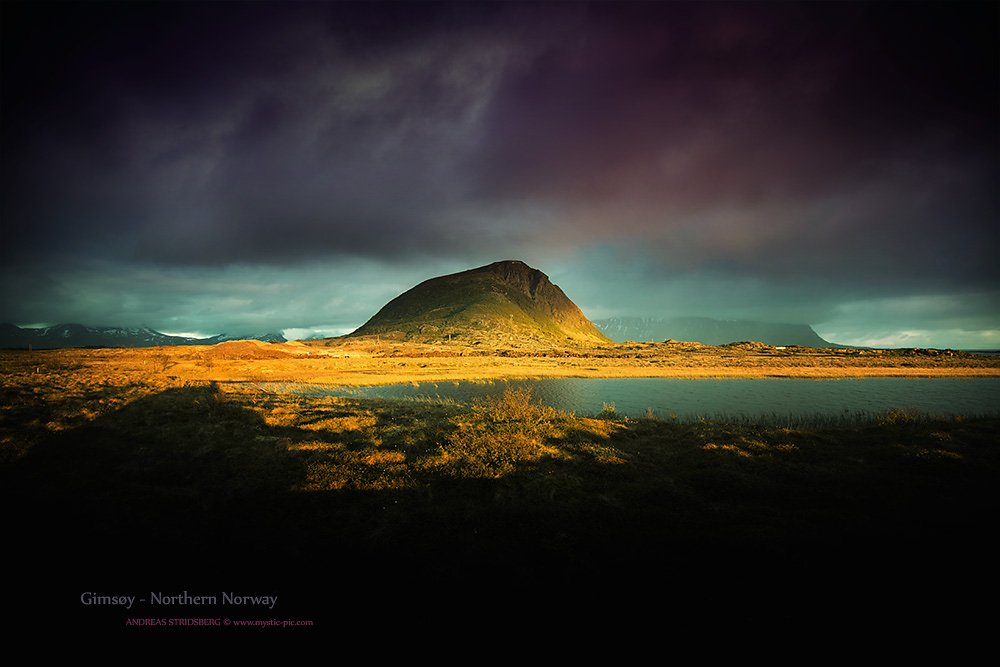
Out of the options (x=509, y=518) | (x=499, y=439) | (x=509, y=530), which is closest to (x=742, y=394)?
(x=499, y=439)

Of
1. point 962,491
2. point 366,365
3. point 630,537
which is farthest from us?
point 366,365

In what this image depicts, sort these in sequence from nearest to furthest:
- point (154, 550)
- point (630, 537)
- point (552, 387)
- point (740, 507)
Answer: point (154, 550)
point (630, 537)
point (740, 507)
point (552, 387)

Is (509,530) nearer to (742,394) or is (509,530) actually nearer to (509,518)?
(509,518)

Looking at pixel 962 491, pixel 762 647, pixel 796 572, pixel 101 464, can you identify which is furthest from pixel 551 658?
pixel 101 464

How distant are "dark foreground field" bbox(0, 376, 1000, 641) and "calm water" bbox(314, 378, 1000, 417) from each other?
46.8 feet

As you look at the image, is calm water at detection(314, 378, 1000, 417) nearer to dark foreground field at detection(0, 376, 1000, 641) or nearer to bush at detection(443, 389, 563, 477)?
bush at detection(443, 389, 563, 477)

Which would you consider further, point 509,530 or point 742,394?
point 742,394

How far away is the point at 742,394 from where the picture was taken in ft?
121

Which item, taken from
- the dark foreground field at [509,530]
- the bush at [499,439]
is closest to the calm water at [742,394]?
the bush at [499,439]

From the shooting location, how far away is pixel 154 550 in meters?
7.39

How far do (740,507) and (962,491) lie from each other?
632 cm

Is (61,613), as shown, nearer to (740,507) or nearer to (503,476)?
(503,476)

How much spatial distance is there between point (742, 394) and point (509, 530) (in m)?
36.1

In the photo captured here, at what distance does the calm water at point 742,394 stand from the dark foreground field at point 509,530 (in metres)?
14.3
